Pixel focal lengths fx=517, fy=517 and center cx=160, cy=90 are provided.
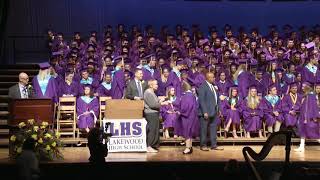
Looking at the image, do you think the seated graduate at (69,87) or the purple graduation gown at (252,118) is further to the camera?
the seated graduate at (69,87)

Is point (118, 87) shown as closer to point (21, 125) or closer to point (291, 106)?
point (21, 125)

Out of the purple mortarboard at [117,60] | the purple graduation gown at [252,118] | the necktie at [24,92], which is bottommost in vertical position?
the purple graduation gown at [252,118]

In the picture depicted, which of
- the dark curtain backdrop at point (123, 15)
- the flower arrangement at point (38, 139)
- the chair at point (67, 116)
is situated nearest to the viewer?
the flower arrangement at point (38, 139)

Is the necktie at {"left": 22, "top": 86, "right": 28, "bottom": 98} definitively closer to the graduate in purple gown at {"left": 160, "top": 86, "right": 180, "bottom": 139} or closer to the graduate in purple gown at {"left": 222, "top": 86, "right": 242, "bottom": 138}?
the graduate in purple gown at {"left": 160, "top": 86, "right": 180, "bottom": 139}

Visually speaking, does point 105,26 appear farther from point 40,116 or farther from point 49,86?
point 40,116

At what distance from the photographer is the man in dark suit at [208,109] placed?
9617 mm

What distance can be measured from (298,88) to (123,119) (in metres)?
3.98

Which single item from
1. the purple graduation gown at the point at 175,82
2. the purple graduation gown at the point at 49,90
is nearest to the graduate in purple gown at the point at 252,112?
the purple graduation gown at the point at 175,82

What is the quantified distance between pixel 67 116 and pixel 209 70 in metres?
3.23

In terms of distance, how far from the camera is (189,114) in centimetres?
981

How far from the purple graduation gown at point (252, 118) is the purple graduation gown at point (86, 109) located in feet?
9.86

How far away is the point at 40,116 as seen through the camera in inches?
328

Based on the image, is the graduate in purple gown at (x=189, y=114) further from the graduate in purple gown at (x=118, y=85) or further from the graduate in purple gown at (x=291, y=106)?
the graduate in purple gown at (x=291, y=106)

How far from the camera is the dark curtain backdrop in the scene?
48.5 feet
